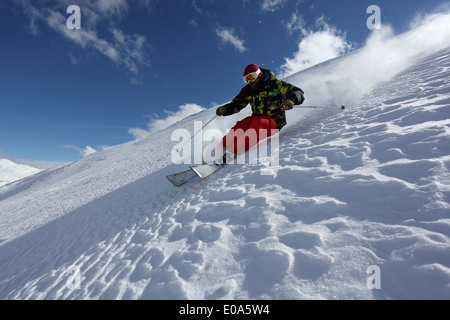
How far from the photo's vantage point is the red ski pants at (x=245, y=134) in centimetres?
456

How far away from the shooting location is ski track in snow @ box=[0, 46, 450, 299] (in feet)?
5.11

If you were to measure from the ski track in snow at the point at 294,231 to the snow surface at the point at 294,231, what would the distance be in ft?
0.04

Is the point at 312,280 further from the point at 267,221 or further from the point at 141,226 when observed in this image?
the point at 141,226

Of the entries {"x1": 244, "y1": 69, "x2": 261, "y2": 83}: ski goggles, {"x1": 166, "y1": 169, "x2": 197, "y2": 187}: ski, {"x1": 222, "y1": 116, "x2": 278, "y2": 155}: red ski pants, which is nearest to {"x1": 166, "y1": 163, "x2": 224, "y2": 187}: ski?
{"x1": 166, "y1": 169, "x2": 197, "y2": 187}: ski

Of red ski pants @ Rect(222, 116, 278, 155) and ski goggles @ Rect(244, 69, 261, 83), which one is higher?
ski goggles @ Rect(244, 69, 261, 83)

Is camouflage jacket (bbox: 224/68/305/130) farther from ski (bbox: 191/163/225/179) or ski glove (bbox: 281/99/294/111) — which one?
ski (bbox: 191/163/225/179)

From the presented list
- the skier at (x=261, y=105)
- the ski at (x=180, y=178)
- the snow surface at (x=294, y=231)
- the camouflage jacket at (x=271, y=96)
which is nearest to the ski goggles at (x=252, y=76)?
the skier at (x=261, y=105)

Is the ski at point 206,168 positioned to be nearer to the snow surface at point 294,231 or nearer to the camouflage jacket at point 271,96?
the snow surface at point 294,231

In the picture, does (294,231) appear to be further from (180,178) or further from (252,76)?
(252,76)

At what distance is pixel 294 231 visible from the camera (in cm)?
207

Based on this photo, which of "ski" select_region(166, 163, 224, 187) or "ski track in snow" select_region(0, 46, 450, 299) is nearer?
"ski track in snow" select_region(0, 46, 450, 299)

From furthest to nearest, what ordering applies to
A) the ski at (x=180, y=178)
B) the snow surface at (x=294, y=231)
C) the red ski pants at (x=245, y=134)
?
the red ski pants at (x=245, y=134) < the ski at (x=180, y=178) < the snow surface at (x=294, y=231)

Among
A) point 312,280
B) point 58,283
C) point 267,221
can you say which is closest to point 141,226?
point 58,283

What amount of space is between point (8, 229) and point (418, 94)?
10601mm
